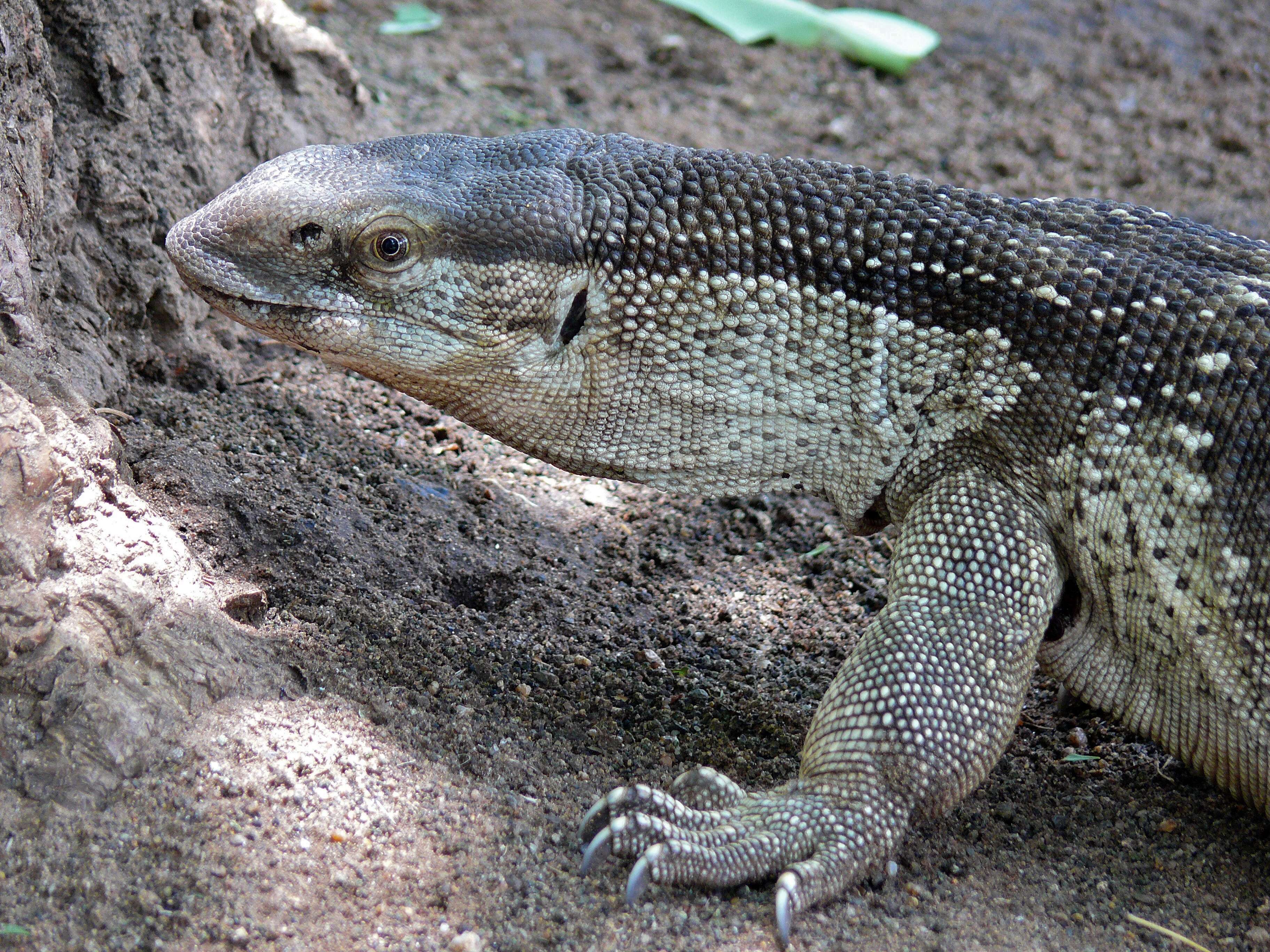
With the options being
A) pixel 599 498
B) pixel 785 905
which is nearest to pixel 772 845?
pixel 785 905

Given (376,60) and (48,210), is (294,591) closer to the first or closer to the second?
(48,210)

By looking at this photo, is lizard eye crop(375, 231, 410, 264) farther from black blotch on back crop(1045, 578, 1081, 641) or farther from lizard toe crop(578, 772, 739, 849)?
black blotch on back crop(1045, 578, 1081, 641)

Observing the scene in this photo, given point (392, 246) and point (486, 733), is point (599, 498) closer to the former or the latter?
point (486, 733)

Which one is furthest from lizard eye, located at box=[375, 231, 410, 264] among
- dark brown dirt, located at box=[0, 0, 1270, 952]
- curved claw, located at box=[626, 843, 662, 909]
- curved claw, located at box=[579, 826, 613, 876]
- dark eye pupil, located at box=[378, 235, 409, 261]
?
curved claw, located at box=[626, 843, 662, 909]

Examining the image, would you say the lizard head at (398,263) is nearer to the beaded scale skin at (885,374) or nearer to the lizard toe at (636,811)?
the beaded scale skin at (885,374)

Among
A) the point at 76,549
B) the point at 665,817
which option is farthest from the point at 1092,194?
the point at 76,549

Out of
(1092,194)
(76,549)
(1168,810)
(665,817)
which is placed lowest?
(1168,810)

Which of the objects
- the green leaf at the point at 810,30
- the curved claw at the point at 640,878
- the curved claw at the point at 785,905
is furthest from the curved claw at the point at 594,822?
the green leaf at the point at 810,30
